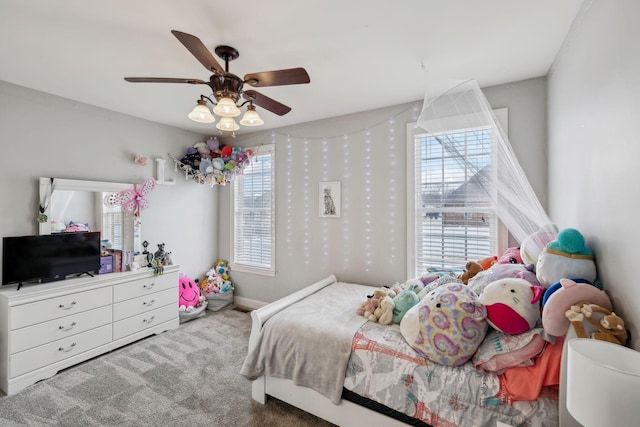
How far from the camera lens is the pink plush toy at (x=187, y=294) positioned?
3732mm

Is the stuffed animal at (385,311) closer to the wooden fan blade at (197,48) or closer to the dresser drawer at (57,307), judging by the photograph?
the wooden fan blade at (197,48)

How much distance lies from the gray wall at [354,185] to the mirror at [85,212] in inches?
66.8

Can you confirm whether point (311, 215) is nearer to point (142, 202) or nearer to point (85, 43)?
point (142, 202)

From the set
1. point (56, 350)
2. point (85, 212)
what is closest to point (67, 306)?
point (56, 350)

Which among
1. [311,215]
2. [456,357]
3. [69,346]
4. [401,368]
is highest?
[311,215]

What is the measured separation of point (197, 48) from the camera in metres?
1.47

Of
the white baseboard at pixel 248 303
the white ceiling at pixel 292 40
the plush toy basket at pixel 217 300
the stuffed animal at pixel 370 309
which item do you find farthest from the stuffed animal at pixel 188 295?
the stuffed animal at pixel 370 309

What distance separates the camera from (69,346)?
8.47 ft

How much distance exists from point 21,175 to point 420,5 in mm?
3657

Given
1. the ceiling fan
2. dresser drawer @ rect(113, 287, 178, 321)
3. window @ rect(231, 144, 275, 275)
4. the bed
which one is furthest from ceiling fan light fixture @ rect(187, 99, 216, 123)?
dresser drawer @ rect(113, 287, 178, 321)

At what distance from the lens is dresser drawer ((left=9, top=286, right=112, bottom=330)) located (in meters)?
2.30

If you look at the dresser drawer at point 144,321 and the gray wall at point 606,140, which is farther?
the dresser drawer at point 144,321

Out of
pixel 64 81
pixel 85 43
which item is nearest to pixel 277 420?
pixel 85 43

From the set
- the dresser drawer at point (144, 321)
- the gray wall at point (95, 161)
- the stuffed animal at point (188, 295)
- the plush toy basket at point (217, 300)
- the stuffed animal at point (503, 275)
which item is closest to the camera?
the stuffed animal at point (503, 275)
